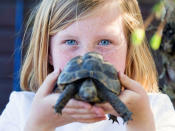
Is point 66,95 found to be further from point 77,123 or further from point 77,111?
point 77,123

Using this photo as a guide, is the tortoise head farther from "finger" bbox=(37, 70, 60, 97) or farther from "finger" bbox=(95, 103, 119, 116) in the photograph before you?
"finger" bbox=(37, 70, 60, 97)

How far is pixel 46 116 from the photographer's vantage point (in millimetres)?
2127

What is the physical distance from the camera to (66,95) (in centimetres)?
161

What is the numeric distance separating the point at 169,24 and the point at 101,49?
0.87m

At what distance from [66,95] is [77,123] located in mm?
1100

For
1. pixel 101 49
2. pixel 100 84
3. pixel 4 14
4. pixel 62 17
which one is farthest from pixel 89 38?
pixel 4 14

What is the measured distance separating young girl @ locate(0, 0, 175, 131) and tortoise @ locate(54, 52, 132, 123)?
3.3 inches

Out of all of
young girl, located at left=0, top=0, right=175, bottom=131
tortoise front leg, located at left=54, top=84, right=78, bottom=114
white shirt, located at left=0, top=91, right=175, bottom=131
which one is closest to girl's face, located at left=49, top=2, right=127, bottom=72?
young girl, located at left=0, top=0, right=175, bottom=131

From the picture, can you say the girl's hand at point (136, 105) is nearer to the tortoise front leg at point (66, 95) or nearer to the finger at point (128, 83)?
the finger at point (128, 83)

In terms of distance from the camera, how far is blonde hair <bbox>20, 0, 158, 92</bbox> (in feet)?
8.14

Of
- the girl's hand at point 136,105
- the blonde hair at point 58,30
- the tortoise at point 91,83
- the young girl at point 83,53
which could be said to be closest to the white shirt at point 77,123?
the young girl at point 83,53

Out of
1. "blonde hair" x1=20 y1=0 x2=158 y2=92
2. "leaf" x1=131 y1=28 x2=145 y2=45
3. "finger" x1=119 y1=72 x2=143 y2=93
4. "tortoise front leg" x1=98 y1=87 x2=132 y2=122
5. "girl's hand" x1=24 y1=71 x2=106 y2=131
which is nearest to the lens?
"tortoise front leg" x1=98 y1=87 x2=132 y2=122

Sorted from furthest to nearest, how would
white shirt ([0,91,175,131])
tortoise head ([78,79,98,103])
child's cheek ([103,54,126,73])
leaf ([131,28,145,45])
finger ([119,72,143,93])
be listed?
white shirt ([0,91,175,131])
child's cheek ([103,54,126,73])
leaf ([131,28,145,45])
finger ([119,72,143,93])
tortoise head ([78,79,98,103])

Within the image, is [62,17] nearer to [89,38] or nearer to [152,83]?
[89,38]
